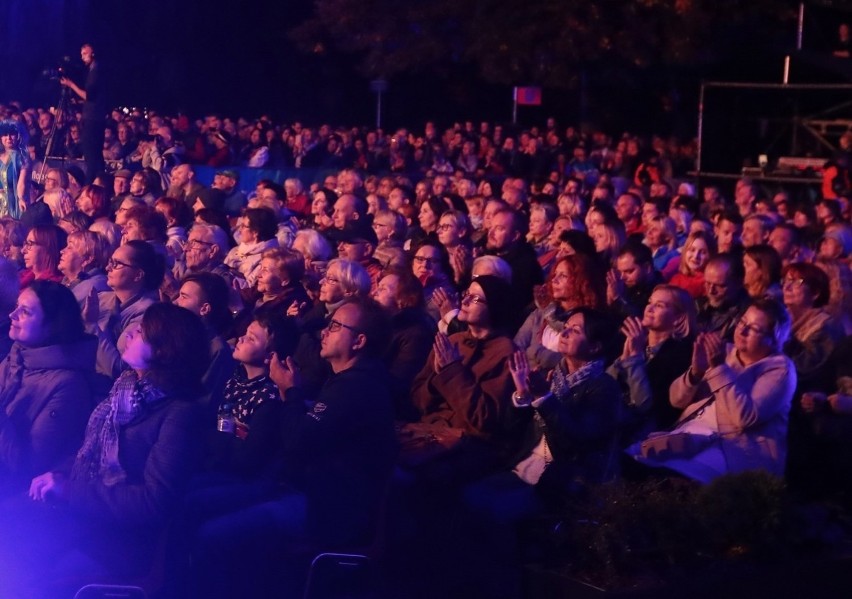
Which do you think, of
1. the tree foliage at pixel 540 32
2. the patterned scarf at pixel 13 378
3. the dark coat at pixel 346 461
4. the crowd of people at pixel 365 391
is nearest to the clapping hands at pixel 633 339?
the crowd of people at pixel 365 391

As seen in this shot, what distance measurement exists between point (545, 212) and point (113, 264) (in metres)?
4.71

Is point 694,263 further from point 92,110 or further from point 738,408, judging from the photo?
point 92,110

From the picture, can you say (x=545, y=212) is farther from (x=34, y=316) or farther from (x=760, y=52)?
(x=760, y=52)

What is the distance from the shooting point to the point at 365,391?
5.02 metres

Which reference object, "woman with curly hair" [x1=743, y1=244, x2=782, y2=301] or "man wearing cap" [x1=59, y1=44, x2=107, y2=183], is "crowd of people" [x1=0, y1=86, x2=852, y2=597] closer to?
"woman with curly hair" [x1=743, y1=244, x2=782, y2=301]

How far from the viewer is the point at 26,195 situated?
12.3 metres

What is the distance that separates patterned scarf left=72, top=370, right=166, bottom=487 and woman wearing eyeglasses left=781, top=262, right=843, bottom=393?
3.57 m

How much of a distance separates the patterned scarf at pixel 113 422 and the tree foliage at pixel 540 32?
781 inches

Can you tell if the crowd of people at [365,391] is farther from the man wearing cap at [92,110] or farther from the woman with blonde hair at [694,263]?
the man wearing cap at [92,110]

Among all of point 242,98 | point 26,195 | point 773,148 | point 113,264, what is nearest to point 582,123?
point 773,148

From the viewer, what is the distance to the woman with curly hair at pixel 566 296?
6703 millimetres

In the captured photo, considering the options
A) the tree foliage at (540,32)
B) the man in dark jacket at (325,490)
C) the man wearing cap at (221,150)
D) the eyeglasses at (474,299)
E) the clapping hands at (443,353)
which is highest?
the tree foliage at (540,32)

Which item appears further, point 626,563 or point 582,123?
point 582,123

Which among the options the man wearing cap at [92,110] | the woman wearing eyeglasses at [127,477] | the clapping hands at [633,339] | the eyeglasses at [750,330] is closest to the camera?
the woman wearing eyeglasses at [127,477]
